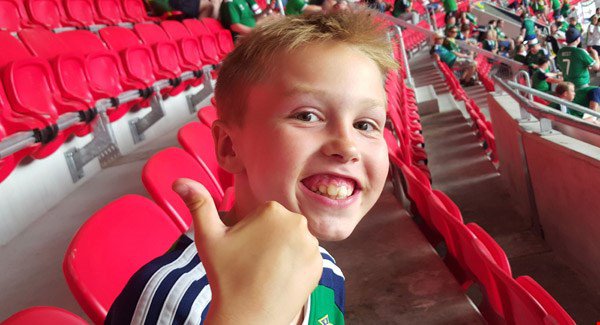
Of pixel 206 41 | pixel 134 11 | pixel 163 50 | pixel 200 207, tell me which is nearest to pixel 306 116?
pixel 200 207

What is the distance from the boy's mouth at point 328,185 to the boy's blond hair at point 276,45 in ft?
0.37

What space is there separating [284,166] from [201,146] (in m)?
0.94

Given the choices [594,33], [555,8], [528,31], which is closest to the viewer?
[594,33]

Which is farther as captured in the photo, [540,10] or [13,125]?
[540,10]

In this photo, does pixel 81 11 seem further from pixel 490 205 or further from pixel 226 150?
pixel 226 150

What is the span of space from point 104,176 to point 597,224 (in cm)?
158

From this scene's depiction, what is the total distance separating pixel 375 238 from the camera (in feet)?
4.35

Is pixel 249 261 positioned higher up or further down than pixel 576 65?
higher up

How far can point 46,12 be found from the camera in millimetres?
2793

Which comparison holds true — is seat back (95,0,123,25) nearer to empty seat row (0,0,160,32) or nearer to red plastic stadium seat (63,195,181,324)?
empty seat row (0,0,160,32)

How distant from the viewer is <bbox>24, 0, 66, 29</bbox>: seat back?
2670 mm

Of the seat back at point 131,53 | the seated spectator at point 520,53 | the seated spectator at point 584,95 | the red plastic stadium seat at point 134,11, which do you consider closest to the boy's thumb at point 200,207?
the seat back at point 131,53

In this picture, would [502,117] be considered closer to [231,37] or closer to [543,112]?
[543,112]

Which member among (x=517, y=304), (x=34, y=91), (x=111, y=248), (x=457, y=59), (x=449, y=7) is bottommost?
(x=457, y=59)
